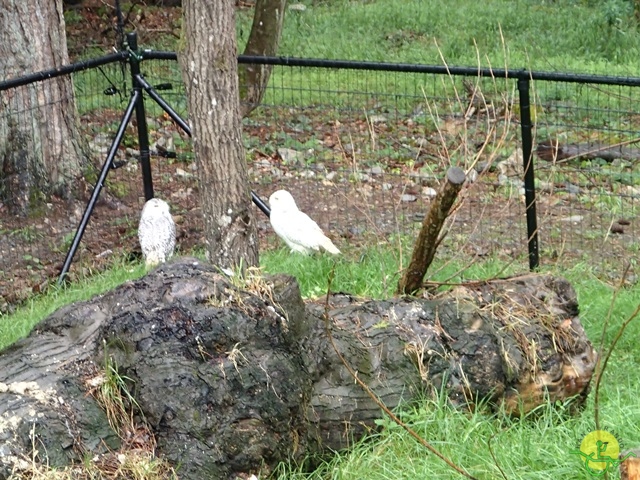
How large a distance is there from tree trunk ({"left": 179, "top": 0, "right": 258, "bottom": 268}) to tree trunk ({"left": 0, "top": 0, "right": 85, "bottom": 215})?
9.93ft

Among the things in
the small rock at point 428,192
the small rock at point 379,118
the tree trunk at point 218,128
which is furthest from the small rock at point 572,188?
the tree trunk at point 218,128

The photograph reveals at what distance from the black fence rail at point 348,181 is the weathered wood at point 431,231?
116 centimetres

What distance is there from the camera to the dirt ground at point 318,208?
7043mm

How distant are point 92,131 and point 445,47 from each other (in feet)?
21.9

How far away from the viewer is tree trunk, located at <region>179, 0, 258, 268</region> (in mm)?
5109

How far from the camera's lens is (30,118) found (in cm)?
793

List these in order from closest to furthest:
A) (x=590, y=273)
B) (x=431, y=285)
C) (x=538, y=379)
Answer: (x=538, y=379) < (x=431, y=285) < (x=590, y=273)

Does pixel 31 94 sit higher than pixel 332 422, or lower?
higher

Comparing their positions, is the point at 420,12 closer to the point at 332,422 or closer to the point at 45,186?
the point at 45,186

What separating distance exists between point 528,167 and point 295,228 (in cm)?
155

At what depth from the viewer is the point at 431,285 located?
189 inches

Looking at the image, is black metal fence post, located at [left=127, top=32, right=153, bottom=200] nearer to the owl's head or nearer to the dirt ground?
the dirt ground

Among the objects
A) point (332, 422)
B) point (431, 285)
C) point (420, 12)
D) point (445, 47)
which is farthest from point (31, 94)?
point (420, 12)

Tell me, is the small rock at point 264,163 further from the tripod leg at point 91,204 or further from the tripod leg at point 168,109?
the tripod leg at point 91,204
